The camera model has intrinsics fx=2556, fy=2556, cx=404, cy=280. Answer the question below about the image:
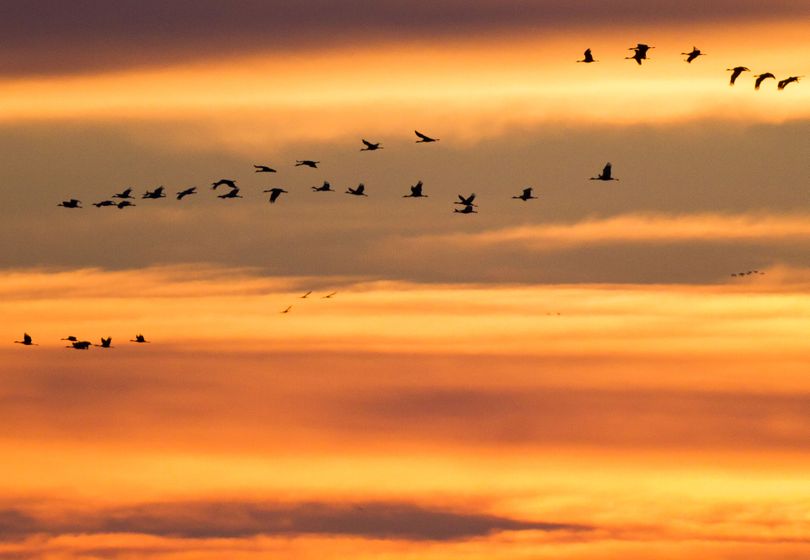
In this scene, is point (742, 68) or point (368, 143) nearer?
point (742, 68)

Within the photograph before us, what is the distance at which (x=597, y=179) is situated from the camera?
190750mm

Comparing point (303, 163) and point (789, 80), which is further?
point (303, 163)

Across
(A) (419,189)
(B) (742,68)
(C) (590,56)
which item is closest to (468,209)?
(A) (419,189)

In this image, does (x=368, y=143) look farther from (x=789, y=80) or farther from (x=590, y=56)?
(x=789, y=80)

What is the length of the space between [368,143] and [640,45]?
2305cm

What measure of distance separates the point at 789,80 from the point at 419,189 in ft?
119

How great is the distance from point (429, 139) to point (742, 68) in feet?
92.1

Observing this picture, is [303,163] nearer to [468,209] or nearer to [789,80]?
[468,209]

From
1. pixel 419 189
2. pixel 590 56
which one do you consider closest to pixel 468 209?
pixel 419 189

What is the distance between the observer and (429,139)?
627 feet

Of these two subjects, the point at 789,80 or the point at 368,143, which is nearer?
the point at 789,80

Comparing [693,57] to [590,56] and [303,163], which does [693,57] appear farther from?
[303,163]

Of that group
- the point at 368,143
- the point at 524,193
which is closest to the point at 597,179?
the point at 524,193

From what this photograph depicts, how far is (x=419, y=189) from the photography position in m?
196
